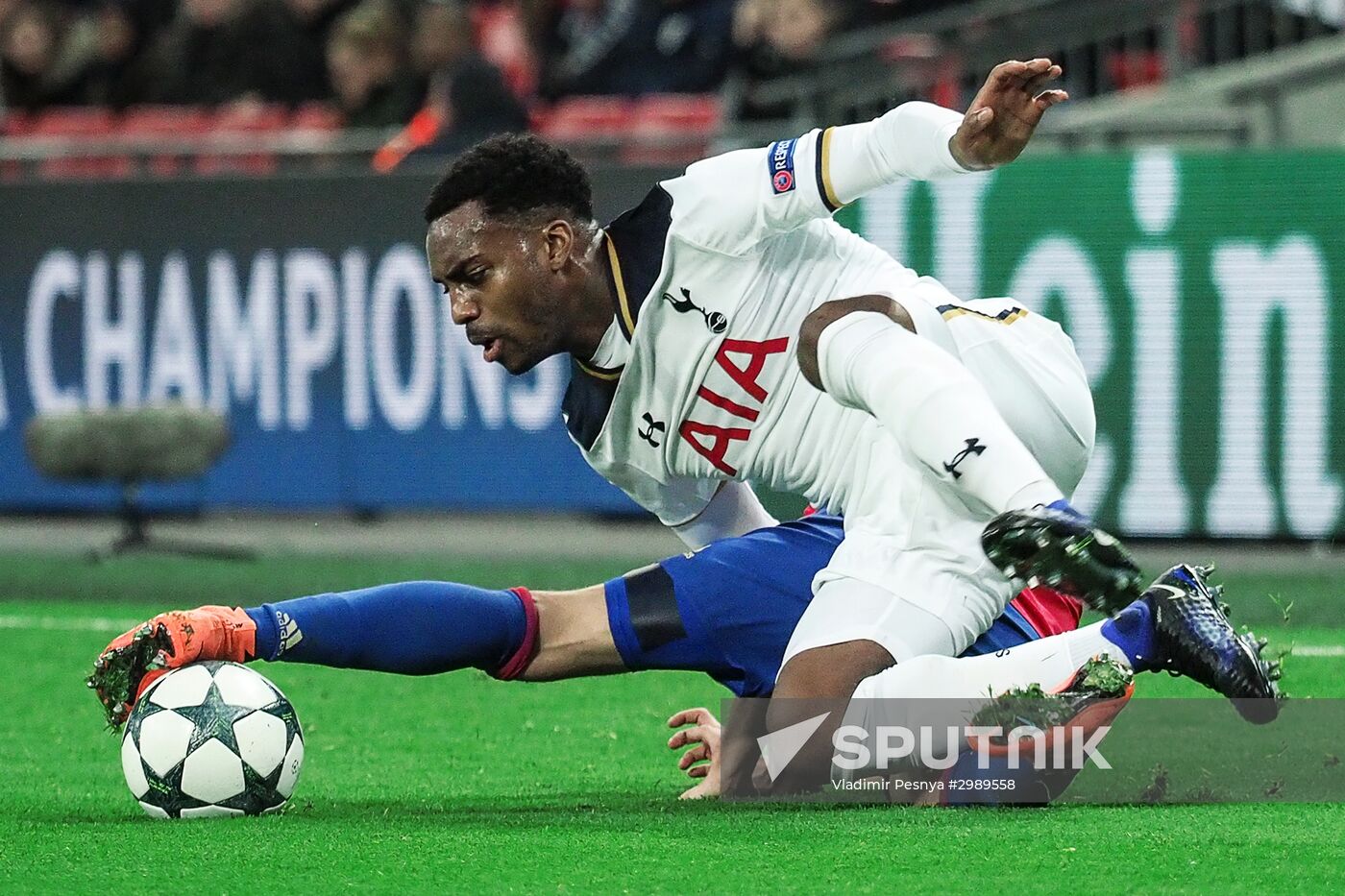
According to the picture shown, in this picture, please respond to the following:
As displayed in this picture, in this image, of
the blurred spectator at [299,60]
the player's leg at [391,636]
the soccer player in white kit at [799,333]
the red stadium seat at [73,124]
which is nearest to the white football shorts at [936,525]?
the soccer player in white kit at [799,333]

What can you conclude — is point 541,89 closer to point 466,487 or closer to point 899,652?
point 466,487

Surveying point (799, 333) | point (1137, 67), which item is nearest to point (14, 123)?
point (1137, 67)

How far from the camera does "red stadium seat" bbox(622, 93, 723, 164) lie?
30.9 feet

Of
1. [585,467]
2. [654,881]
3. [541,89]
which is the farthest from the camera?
[541,89]

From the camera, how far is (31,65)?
12633mm

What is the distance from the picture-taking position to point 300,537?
10039 mm

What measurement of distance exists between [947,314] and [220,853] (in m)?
1.88

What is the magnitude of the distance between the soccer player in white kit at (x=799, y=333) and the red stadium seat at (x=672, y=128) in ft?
15.9

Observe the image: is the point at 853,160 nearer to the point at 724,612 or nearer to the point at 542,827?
the point at 724,612

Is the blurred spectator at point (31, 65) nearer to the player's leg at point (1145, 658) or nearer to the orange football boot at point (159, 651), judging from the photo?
the orange football boot at point (159, 651)

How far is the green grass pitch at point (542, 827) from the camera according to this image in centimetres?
344

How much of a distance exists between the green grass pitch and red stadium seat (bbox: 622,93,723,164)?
12.4ft

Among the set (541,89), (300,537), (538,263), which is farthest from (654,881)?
(541,89)

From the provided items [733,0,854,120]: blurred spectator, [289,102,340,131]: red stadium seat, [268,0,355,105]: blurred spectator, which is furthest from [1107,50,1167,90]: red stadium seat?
[268,0,355,105]: blurred spectator
